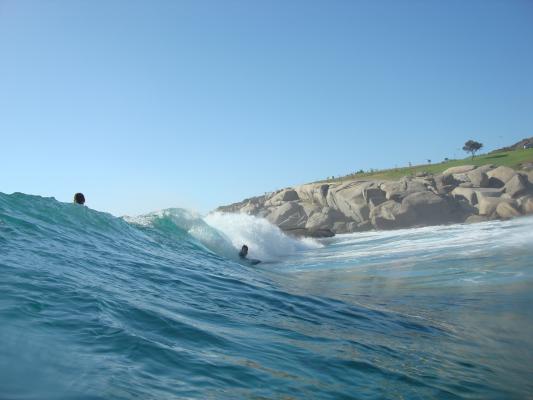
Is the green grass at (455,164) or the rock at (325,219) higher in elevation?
the green grass at (455,164)

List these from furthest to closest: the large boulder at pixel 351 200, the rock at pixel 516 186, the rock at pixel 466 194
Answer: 1. the large boulder at pixel 351 200
2. the rock at pixel 466 194
3. the rock at pixel 516 186

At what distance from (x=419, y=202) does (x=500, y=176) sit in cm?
934

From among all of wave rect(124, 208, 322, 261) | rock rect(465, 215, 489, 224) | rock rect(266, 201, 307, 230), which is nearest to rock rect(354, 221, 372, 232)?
→ rock rect(266, 201, 307, 230)

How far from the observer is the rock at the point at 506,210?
125ft

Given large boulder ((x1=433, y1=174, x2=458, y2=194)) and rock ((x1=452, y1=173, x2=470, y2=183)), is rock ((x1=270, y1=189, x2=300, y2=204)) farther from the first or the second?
rock ((x1=452, y1=173, x2=470, y2=183))

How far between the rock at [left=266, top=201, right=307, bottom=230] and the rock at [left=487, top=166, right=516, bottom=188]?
67.2ft

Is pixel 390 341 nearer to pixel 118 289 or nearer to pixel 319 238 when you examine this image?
pixel 118 289

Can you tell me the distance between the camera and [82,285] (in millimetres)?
6863

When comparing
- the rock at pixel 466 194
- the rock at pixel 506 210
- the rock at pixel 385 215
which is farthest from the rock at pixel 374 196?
the rock at pixel 506 210

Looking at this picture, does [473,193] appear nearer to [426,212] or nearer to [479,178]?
[479,178]

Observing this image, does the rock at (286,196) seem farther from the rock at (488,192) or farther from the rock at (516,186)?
the rock at (516,186)

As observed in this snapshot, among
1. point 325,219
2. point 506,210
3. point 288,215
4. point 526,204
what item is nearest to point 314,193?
point 288,215

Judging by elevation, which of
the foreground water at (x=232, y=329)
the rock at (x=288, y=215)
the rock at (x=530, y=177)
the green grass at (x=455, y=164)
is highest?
the green grass at (x=455, y=164)

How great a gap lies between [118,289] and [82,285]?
1.91 feet
